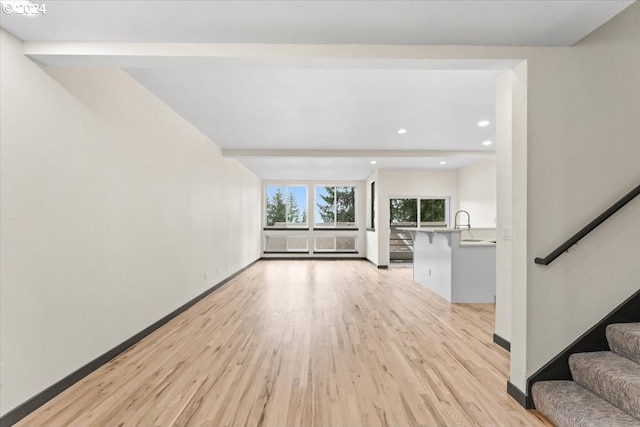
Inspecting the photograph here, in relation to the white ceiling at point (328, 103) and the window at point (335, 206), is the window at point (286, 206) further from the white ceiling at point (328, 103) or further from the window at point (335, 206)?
the white ceiling at point (328, 103)

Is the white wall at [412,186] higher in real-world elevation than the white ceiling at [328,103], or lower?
lower

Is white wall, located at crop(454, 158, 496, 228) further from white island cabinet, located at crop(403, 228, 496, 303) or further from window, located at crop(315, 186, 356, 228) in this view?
window, located at crop(315, 186, 356, 228)

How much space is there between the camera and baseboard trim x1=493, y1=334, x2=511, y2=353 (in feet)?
10.2

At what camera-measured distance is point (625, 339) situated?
6.94 feet

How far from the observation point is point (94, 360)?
2.69 m

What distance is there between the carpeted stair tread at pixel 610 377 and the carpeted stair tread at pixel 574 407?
0.04 metres

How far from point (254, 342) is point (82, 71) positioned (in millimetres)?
2850

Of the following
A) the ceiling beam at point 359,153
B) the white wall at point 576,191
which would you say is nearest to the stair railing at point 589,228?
the white wall at point 576,191

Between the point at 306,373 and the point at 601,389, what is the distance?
1954mm

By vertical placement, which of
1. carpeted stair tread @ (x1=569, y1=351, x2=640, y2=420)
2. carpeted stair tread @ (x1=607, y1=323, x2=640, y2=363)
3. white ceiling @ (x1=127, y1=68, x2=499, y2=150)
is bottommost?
carpeted stair tread @ (x1=569, y1=351, x2=640, y2=420)

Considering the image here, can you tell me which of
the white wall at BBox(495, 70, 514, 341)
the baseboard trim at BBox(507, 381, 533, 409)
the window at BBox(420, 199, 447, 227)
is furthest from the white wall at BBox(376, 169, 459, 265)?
the baseboard trim at BBox(507, 381, 533, 409)

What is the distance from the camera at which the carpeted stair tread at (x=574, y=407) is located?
5.72 feet

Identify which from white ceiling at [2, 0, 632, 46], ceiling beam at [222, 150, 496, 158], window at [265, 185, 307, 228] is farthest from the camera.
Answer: window at [265, 185, 307, 228]

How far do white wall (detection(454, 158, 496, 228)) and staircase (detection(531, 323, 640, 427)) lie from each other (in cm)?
501
